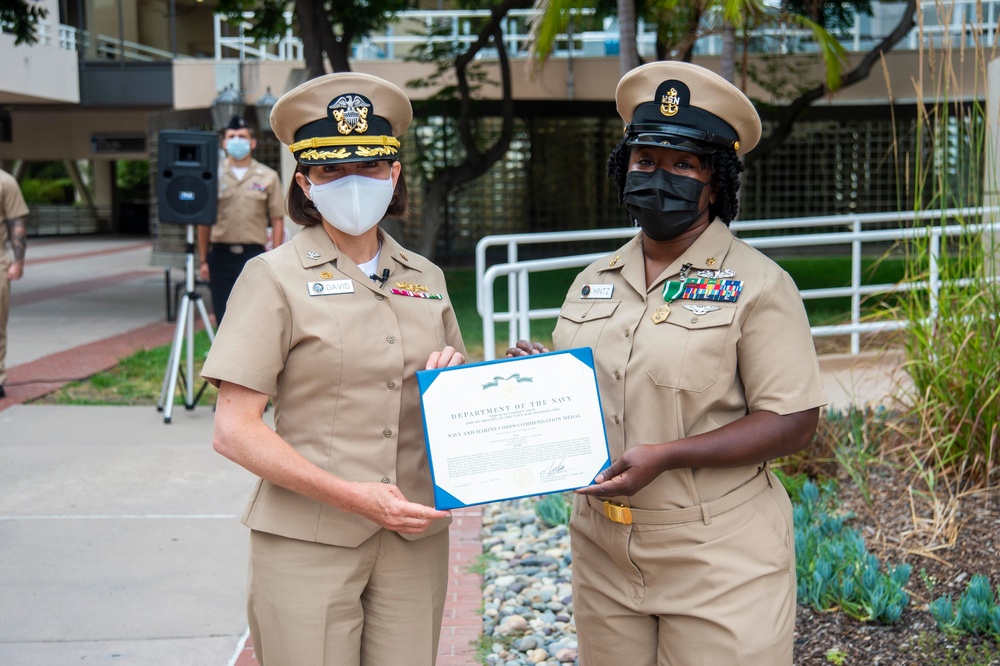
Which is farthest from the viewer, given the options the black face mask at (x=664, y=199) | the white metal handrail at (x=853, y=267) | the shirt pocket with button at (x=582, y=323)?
the white metal handrail at (x=853, y=267)

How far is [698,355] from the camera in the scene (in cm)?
221

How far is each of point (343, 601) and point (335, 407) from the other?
0.43 m

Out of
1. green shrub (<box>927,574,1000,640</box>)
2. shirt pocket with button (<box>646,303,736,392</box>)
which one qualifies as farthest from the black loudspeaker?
shirt pocket with button (<box>646,303,736,392</box>)

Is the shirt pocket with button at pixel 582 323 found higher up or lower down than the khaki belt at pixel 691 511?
higher up

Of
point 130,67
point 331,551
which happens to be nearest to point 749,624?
point 331,551

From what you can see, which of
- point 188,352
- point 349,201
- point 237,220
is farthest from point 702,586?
point 237,220

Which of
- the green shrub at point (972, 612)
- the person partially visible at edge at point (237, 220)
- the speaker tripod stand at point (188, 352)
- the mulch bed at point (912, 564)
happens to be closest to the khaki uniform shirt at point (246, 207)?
the person partially visible at edge at point (237, 220)

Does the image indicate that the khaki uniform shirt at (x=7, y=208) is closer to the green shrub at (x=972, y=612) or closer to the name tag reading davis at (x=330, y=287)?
the name tag reading davis at (x=330, y=287)

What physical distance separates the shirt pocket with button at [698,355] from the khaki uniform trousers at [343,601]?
2.26 feet

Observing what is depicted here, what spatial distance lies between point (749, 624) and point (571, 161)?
19.4 metres

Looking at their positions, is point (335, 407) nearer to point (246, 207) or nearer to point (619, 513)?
point (619, 513)

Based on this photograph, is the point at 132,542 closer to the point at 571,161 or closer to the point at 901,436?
the point at 901,436

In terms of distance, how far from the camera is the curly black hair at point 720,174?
91.8 inches

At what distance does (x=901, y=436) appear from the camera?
4809 mm
